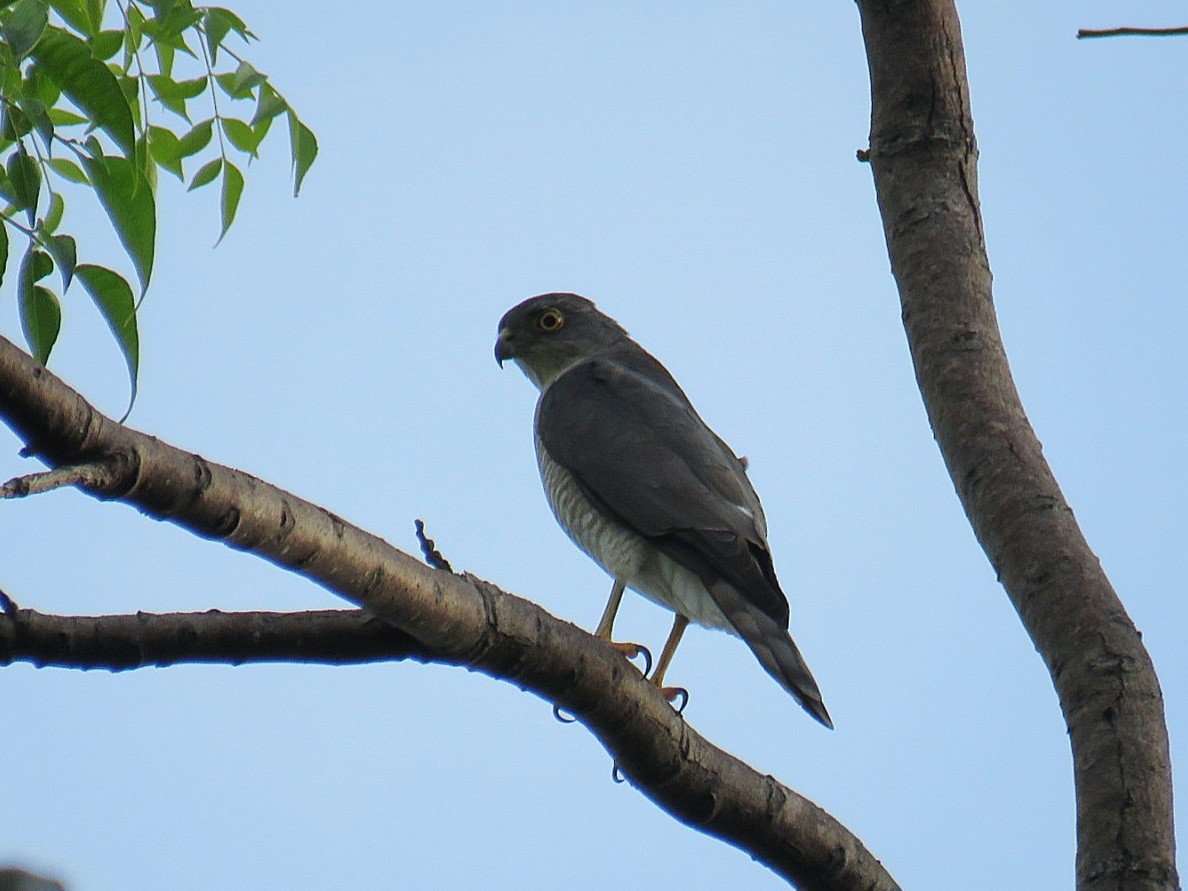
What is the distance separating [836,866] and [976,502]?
2.66 ft

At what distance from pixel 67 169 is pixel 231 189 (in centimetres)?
44

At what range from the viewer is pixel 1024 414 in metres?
3.10

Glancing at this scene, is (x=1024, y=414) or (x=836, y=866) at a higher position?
(x=1024, y=414)

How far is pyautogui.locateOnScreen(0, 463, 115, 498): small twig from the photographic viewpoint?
1811 mm

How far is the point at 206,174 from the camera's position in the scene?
2.89m

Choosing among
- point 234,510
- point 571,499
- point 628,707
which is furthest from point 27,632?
point 571,499

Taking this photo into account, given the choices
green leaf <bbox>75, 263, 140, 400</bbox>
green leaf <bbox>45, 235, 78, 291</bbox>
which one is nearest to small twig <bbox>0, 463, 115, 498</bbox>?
green leaf <bbox>75, 263, 140, 400</bbox>

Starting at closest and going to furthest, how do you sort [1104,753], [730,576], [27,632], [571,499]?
[27,632] < [1104,753] < [730,576] < [571,499]

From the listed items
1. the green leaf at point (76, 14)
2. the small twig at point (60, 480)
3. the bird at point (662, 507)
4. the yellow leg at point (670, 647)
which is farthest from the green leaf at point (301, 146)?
the yellow leg at point (670, 647)

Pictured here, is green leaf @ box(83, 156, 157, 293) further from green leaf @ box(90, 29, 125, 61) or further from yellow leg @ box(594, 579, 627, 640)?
yellow leg @ box(594, 579, 627, 640)

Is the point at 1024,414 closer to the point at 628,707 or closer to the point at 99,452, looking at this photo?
the point at 628,707

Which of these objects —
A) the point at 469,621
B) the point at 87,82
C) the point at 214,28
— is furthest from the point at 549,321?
the point at 87,82

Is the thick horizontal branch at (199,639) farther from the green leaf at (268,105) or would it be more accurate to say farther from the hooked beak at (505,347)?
the hooked beak at (505,347)

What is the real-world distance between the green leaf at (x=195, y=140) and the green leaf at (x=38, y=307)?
774 mm
